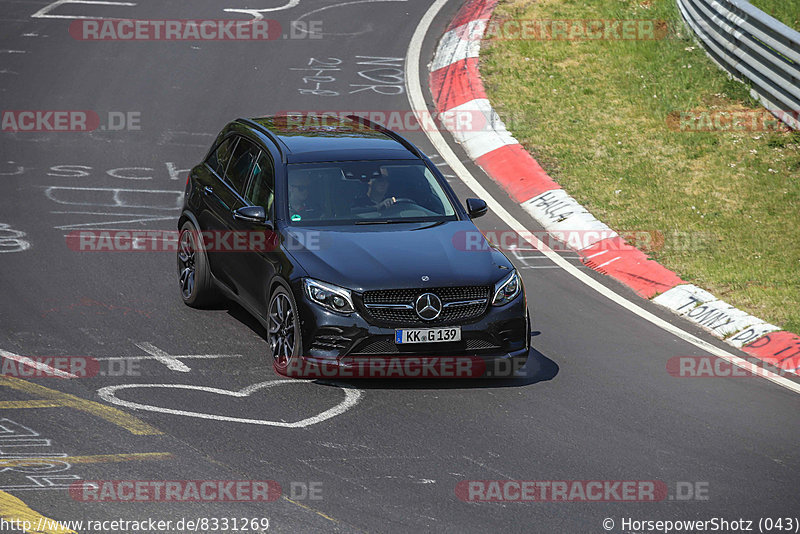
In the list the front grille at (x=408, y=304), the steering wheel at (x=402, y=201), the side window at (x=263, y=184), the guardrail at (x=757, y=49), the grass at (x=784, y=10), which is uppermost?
the grass at (x=784, y=10)

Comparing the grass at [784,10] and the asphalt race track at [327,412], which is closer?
the asphalt race track at [327,412]

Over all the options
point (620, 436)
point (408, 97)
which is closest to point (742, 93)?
point (408, 97)

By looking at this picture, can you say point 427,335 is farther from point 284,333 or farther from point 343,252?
point 284,333

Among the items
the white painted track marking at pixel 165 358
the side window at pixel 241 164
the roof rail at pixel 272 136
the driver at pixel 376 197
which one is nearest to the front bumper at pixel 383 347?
the white painted track marking at pixel 165 358

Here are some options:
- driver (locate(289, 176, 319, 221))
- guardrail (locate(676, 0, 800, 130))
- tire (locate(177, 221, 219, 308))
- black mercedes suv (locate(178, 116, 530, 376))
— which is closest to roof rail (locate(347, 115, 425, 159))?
black mercedes suv (locate(178, 116, 530, 376))

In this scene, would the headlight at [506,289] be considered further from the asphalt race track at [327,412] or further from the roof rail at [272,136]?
the roof rail at [272,136]

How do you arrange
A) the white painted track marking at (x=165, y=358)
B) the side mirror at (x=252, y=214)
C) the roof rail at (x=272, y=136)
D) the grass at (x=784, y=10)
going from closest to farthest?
the white painted track marking at (x=165, y=358)
the side mirror at (x=252, y=214)
the roof rail at (x=272, y=136)
the grass at (x=784, y=10)

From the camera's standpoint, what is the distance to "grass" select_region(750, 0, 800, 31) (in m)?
18.0

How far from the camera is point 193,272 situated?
415 inches

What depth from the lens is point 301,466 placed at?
7.16 metres

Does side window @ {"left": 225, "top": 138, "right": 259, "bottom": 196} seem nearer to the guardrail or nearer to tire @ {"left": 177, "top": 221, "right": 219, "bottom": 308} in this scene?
tire @ {"left": 177, "top": 221, "right": 219, "bottom": 308}

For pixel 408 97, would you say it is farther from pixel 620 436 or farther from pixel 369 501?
pixel 369 501

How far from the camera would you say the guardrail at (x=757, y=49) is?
1493 cm

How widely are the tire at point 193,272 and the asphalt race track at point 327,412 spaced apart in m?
0.15
